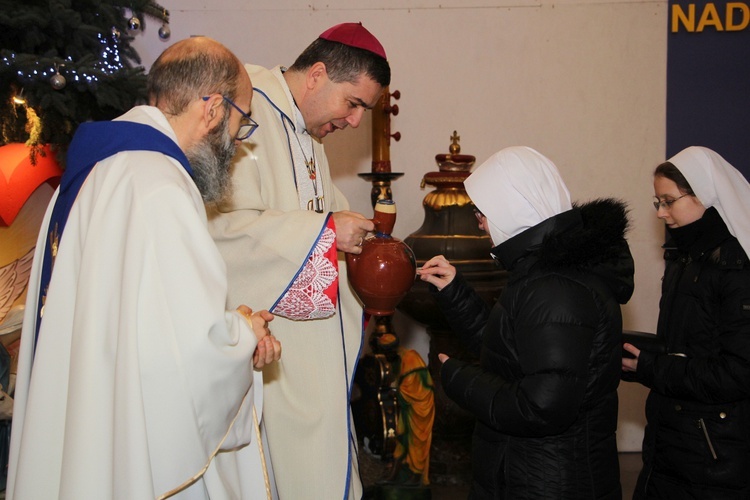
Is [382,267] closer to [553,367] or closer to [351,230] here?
[351,230]

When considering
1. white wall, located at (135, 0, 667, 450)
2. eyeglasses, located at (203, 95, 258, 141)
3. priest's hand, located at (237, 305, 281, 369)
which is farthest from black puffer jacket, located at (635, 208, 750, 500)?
white wall, located at (135, 0, 667, 450)

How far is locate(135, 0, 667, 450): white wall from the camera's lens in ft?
16.4

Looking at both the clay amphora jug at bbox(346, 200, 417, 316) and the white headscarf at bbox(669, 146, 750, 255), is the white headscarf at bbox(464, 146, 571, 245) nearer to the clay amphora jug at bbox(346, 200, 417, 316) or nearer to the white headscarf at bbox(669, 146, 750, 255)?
the clay amphora jug at bbox(346, 200, 417, 316)

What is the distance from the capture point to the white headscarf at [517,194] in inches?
96.0

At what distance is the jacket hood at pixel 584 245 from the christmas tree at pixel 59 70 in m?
2.15

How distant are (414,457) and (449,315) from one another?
1666mm

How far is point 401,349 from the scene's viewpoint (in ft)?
14.3

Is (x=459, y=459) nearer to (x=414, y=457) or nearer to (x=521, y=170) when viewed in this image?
(x=414, y=457)

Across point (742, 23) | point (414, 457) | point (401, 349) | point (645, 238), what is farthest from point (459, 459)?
point (742, 23)

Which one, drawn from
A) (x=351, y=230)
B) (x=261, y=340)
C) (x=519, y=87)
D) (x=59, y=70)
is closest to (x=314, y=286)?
(x=351, y=230)

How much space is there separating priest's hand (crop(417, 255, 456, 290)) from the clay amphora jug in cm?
32

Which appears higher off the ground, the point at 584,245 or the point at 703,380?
the point at 584,245

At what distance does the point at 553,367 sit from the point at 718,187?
4.22 feet

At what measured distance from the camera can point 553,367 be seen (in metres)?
2.19
